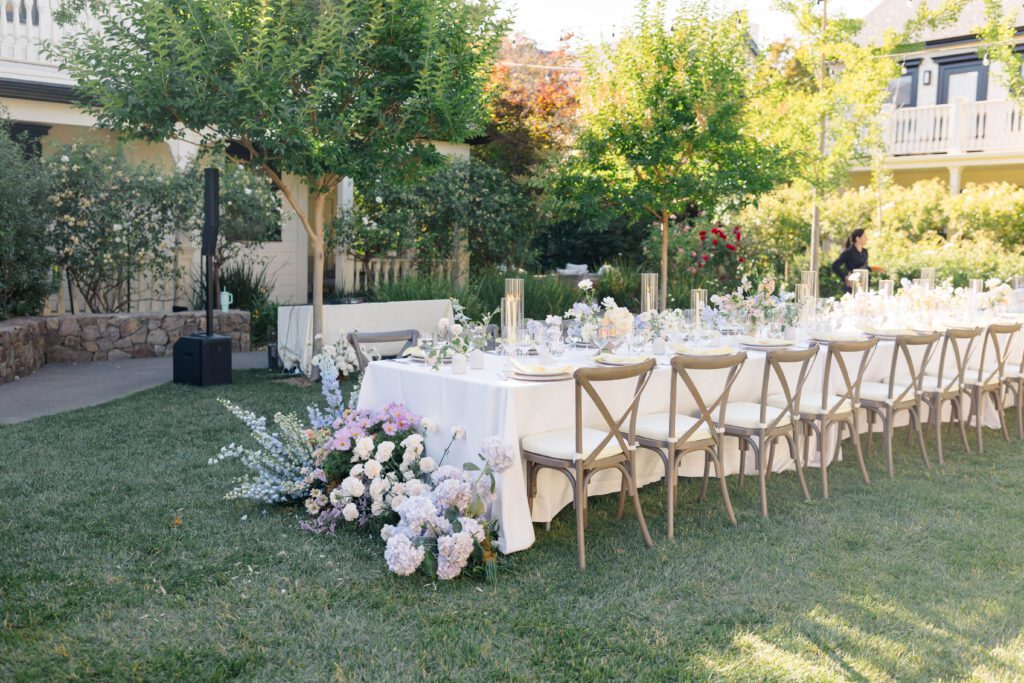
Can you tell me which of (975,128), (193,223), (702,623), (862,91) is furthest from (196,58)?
(975,128)

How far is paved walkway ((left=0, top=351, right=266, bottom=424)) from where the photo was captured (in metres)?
7.71

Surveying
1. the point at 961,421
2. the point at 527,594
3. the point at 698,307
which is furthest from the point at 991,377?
the point at 527,594

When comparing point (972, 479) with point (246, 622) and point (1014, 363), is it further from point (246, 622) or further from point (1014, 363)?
point (246, 622)

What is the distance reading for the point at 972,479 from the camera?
6031mm

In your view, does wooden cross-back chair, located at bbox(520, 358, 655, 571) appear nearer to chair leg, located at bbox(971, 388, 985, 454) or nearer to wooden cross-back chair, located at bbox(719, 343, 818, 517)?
wooden cross-back chair, located at bbox(719, 343, 818, 517)

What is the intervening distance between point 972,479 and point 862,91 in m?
7.30

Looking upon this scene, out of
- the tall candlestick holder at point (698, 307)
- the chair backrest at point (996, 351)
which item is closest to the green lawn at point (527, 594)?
the tall candlestick holder at point (698, 307)

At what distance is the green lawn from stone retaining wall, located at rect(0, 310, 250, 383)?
4.42 m

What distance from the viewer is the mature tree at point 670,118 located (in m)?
8.98

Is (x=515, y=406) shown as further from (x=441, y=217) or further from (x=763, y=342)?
(x=441, y=217)

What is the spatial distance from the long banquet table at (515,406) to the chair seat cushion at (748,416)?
0.55ft

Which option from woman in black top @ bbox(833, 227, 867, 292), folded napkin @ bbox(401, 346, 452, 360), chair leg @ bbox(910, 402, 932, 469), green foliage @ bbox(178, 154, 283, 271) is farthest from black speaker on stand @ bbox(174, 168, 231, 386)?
woman in black top @ bbox(833, 227, 867, 292)

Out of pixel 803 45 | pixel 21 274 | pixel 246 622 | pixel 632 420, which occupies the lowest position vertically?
pixel 246 622

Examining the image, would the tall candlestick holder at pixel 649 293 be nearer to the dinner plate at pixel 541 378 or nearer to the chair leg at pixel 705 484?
the chair leg at pixel 705 484
